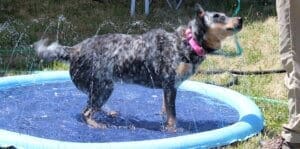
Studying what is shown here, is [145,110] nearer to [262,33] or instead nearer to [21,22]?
[262,33]

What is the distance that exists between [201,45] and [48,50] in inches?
50.1

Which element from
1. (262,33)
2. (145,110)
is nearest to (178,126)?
(145,110)

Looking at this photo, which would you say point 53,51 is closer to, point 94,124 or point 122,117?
point 94,124

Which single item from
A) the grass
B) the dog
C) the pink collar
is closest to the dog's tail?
the dog

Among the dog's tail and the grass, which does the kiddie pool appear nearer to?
the grass

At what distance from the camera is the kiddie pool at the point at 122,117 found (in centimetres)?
435

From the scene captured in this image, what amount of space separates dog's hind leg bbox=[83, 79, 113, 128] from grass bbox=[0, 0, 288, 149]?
3.69 feet

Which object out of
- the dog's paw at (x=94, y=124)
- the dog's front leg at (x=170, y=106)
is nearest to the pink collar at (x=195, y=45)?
the dog's front leg at (x=170, y=106)

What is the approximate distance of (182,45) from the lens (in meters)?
4.91

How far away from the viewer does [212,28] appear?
15.8 feet

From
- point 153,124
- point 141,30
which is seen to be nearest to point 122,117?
point 153,124

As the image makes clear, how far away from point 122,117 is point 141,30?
4112 millimetres

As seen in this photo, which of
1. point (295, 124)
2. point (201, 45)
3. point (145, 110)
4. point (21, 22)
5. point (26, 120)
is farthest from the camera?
point (21, 22)

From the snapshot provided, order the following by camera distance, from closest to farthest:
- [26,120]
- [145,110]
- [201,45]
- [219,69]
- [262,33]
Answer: [201,45]
[26,120]
[145,110]
[219,69]
[262,33]
